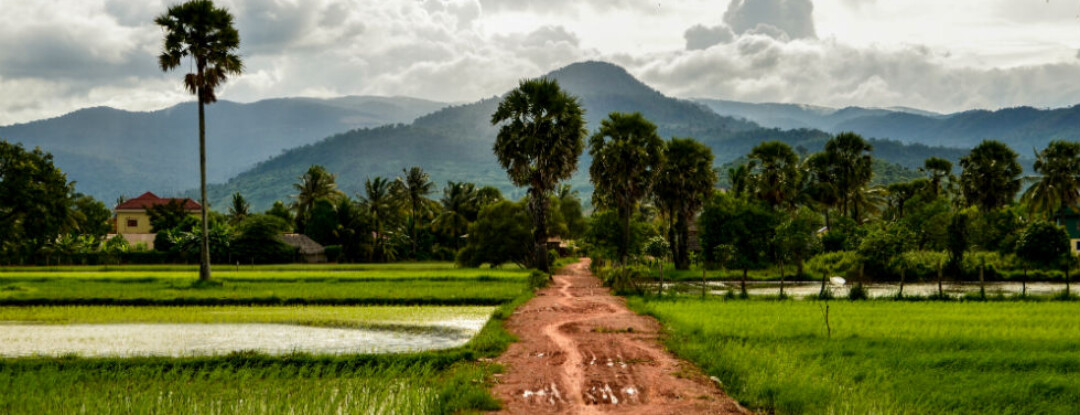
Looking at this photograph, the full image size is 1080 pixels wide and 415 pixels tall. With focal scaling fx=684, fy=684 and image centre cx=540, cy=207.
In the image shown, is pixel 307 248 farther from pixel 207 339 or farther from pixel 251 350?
pixel 251 350

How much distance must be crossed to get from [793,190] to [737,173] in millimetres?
6844

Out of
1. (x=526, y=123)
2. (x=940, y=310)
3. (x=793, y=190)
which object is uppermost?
(x=526, y=123)

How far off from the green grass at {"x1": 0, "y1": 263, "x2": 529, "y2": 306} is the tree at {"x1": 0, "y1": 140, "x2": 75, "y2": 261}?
22.3m

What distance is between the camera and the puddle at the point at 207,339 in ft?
55.4

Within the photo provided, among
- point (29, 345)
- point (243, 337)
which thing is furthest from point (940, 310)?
point (29, 345)

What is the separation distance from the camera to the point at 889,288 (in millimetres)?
38156

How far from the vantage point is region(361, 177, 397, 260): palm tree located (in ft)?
275

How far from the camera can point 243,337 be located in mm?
19203

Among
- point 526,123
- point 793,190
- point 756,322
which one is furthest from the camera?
point 793,190

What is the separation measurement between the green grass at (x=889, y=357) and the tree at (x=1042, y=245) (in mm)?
21907

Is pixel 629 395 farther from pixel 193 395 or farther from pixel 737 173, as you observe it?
pixel 737 173

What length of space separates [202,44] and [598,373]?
117 feet

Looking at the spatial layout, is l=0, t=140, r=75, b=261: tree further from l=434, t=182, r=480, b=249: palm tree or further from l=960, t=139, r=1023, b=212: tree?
l=960, t=139, r=1023, b=212: tree

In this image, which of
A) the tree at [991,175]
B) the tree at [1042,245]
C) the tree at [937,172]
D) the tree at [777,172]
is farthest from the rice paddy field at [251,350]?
the tree at [937,172]
